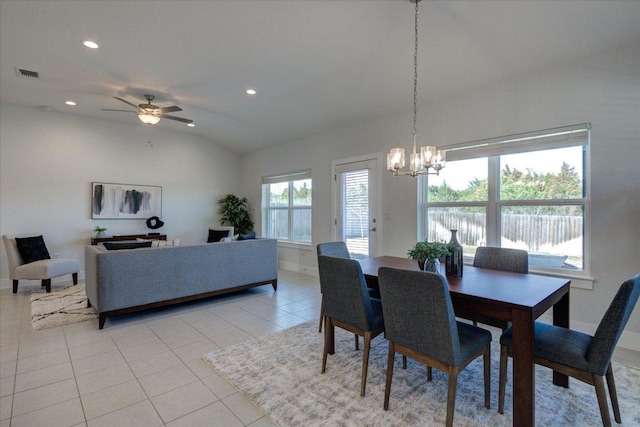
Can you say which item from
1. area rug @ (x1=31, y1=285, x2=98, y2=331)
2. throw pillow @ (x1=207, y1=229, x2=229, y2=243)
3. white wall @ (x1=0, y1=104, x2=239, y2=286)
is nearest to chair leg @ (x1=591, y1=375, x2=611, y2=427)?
area rug @ (x1=31, y1=285, x2=98, y2=331)

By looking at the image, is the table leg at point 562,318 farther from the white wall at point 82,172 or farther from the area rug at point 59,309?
the white wall at point 82,172

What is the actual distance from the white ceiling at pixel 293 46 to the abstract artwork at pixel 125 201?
69.1 inches

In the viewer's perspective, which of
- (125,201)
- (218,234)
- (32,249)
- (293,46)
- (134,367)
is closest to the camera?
(134,367)

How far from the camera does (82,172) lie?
565 cm

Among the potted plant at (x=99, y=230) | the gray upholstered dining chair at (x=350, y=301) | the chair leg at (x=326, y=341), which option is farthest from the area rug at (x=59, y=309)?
the gray upholstered dining chair at (x=350, y=301)

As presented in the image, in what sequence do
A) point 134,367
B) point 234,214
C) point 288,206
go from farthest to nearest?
point 234,214 → point 288,206 → point 134,367

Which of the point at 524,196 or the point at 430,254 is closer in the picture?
the point at 430,254

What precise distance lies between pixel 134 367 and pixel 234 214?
5115mm

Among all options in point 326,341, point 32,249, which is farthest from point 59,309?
point 326,341

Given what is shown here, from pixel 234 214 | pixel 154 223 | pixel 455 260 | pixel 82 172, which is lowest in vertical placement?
pixel 455 260

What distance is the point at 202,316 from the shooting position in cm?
362

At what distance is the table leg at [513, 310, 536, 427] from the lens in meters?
1.58

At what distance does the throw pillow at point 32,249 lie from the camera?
183 inches

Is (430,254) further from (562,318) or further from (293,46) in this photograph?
(293,46)
